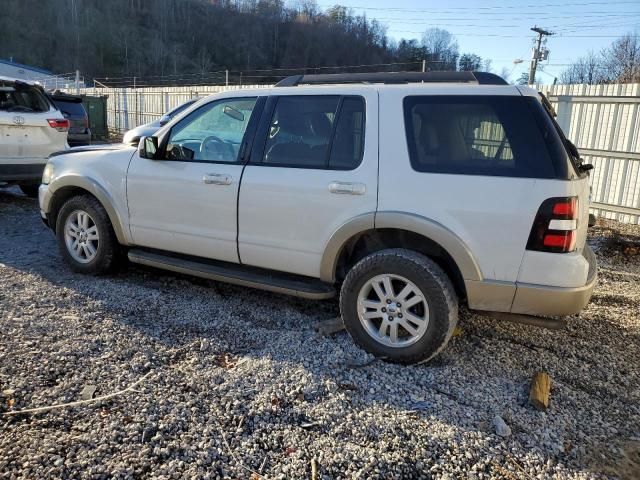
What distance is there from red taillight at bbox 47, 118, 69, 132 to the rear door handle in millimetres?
6047

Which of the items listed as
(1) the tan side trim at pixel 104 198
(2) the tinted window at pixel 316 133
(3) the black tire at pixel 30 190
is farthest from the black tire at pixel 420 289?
(3) the black tire at pixel 30 190

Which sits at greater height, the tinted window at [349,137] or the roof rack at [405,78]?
the roof rack at [405,78]

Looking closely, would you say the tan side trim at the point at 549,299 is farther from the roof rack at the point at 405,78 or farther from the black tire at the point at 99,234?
the black tire at the point at 99,234

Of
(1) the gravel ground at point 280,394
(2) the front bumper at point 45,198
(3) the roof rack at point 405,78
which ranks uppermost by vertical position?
(3) the roof rack at point 405,78

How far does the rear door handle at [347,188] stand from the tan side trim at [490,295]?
0.92m

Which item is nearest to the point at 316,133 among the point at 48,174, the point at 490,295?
the point at 490,295

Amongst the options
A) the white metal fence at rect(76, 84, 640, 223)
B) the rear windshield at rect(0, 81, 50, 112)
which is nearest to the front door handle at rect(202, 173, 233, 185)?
the rear windshield at rect(0, 81, 50, 112)

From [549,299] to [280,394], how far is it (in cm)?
172

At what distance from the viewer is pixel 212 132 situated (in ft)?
14.0

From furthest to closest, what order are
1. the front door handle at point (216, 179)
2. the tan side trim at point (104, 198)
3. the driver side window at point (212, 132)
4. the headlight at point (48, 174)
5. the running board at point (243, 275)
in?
the headlight at point (48, 174) < the tan side trim at point (104, 198) < the driver side window at point (212, 132) < the front door handle at point (216, 179) < the running board at point (243, 275)

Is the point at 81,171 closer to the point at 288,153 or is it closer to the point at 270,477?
the point at 288,153

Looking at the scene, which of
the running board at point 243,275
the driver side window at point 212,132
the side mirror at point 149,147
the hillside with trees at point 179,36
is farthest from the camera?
the hillside with trees at point 179,36

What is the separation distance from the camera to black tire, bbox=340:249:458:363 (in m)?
3.26

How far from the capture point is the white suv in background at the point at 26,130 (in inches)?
285
